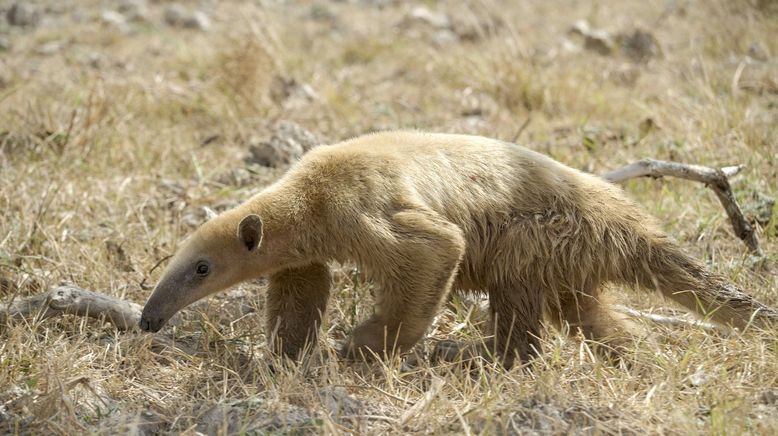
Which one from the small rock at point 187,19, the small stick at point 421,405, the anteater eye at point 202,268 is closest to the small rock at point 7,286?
the anteater eye at point 202,268

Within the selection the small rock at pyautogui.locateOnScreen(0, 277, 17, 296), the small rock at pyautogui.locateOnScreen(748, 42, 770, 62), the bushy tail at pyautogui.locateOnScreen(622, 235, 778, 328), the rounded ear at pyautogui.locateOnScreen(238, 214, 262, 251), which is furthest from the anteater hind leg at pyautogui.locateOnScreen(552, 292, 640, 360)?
the small rock at pyautogui.locateOnScreen(748, 42, 770, 62)

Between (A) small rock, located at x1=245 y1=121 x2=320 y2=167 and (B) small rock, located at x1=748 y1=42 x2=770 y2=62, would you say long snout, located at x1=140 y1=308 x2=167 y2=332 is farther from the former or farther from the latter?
(B) small rock, located at x1=748 y1=42 x2=770 y2=62

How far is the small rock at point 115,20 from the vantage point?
12.7m

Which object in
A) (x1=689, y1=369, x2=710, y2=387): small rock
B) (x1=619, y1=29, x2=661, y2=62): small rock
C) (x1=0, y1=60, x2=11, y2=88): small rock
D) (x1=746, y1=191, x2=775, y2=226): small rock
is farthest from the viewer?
(x1=619, y1=29, x2=661, y2=62): small rock

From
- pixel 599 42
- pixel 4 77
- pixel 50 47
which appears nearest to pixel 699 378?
pixel 599 42

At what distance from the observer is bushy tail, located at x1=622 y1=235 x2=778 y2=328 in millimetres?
4680

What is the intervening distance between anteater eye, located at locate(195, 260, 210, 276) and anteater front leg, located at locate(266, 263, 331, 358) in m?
0.43

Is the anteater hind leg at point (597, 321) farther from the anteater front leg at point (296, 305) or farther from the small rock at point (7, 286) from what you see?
the small rock at point (7, 286)

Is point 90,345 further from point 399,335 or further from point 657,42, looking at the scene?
point 657,42

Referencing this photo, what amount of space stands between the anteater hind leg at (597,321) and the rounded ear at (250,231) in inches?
64.6

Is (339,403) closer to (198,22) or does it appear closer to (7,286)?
(7,286)

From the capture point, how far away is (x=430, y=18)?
1263cm

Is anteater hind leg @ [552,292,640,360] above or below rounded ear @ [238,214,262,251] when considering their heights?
below

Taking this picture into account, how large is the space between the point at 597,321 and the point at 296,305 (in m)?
1.63
